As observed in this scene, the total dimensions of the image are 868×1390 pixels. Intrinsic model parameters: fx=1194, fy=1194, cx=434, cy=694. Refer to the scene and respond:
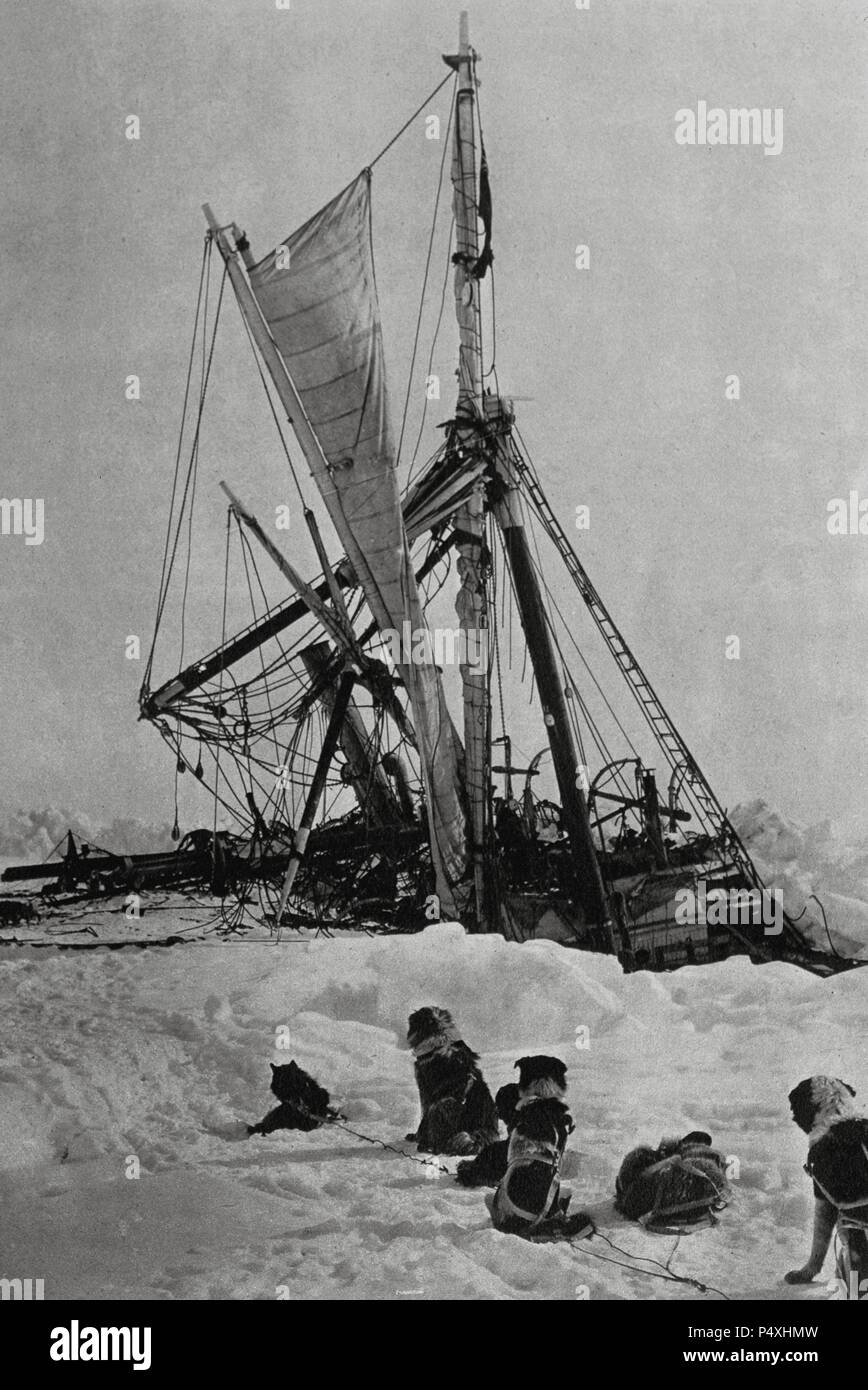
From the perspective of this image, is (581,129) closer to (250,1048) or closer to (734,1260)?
(250,1048)

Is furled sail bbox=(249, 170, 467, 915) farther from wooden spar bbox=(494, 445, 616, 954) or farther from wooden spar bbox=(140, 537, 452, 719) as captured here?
wooden spar bbox=(494, 445, 616, 954)

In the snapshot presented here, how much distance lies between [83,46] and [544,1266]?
559 cm

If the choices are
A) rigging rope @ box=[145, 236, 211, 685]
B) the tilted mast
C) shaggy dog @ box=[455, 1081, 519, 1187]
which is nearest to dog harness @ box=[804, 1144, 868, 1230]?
shaggy dog @ box=[455, 1081, 519, 1187]

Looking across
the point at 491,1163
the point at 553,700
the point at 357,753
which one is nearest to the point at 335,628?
the point at 357,753

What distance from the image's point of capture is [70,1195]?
15.8 ft

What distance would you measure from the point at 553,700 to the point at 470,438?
1.29 meters

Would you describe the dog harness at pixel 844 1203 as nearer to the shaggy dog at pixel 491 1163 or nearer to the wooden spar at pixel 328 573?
the shaggy dog at pixel 491 1163

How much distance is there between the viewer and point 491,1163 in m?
4.70

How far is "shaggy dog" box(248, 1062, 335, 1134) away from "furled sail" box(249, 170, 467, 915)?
1057 mm

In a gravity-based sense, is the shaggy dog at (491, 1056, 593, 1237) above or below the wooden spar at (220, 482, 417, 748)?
below

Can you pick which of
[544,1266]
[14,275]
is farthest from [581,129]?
[544,1266]

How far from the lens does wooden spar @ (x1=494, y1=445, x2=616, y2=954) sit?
5.57m

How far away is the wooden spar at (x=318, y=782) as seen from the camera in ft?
17.6

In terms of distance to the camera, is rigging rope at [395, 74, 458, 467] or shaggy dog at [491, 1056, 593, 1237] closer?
shaggy dog at [491, 1056, 593, 1237]
